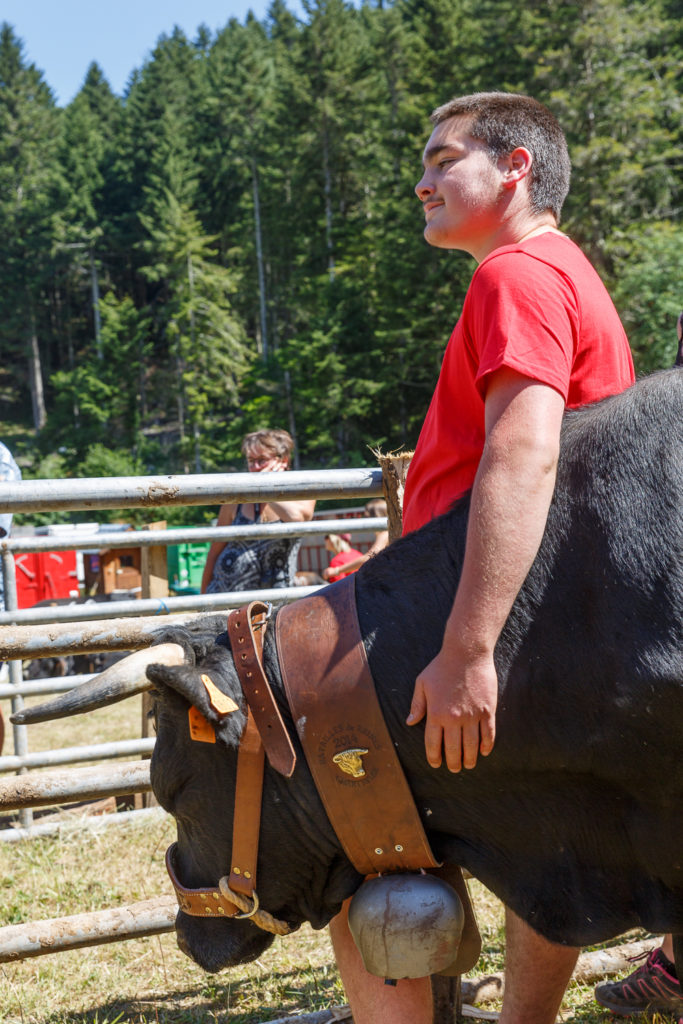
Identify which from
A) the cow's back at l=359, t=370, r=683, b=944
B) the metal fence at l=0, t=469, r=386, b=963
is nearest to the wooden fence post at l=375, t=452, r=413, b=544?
the metal fence at l=0, t=469, r=386, b=963

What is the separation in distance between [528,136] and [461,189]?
0.18 metres

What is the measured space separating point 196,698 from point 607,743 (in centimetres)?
69

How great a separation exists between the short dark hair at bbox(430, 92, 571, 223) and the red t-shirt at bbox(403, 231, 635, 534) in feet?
0.52

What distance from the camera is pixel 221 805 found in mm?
1760

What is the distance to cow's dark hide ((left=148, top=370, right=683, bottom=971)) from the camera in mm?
1508

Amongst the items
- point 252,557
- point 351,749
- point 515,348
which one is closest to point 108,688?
point 351,749

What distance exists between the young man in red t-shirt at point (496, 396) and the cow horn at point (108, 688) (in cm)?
47

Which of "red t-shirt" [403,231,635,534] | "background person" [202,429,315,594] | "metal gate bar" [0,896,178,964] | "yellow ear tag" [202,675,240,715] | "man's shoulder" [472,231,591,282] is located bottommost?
"metal gate bar" [0,896,178,964]

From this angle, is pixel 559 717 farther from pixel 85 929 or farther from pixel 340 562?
pixel 340 562

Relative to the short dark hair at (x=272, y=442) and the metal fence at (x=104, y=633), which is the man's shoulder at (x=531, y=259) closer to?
the metal fence at (x=104, y=633)

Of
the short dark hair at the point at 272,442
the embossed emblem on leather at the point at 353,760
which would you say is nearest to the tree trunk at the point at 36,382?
the short dark hair at the point at 272,442

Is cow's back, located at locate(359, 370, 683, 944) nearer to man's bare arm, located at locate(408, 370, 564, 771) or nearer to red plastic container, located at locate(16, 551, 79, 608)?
man's bare arm, located at locate(408, 370, 564, 771)

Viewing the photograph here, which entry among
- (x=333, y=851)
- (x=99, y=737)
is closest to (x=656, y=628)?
→ (x=333, y=851)

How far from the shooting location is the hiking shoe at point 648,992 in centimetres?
273
